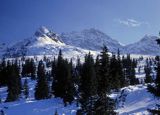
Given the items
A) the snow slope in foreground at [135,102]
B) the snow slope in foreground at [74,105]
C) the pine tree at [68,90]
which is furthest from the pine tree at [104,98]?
the pine tree at [68,90]

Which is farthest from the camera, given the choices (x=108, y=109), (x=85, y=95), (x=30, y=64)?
(x=30, y=64)

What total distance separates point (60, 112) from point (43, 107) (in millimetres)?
6250

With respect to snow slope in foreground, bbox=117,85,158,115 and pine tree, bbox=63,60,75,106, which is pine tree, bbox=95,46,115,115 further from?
pine tree, bbox=63,60,75,106

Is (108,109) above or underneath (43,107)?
above

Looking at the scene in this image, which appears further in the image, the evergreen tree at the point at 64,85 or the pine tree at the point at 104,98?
the evergreen tree at the point at 64,85

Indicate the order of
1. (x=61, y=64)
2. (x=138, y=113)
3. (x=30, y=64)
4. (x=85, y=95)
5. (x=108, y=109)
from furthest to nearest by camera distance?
1. (x=30, y=64)
2. (x=61, y=64)
3. (x=85, y=95)
4. (x=138, y=113)
5. (x=108, y=109)

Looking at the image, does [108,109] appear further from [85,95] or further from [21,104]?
[21,104]

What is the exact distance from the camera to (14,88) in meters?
100

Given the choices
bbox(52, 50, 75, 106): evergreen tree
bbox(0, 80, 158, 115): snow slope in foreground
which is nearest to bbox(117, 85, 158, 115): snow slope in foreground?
bbox(0, 80, 158, 115): snow slope in foreground

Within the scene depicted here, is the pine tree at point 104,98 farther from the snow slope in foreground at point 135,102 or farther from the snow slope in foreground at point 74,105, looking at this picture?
the snow slope in foreground at point 74,105

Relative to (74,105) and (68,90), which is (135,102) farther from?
(68,90)

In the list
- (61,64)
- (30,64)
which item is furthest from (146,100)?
(30,64)

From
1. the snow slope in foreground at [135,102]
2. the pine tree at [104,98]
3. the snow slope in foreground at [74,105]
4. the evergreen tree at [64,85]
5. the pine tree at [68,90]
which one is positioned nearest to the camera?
the pine tree at [104,98]

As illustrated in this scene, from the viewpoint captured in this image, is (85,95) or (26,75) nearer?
(85,95)
